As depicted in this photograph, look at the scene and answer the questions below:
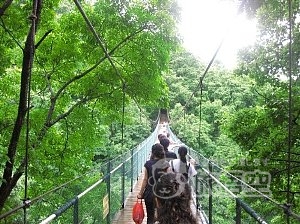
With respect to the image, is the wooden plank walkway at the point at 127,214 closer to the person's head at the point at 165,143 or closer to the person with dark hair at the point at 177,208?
the person's head at the point at 165,143

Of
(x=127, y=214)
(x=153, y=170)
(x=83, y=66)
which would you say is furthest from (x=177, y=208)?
(x=83, y=66)

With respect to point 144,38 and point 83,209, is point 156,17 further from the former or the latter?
point 83,209

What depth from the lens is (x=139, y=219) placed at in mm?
3602

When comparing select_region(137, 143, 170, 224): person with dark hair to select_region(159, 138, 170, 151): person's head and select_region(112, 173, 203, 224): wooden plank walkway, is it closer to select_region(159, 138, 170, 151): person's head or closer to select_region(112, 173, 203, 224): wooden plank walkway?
select_region(112, 173, 203, 224): wooden plank walkway

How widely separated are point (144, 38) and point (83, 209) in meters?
4.96

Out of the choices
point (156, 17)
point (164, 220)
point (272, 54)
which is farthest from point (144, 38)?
point (164, 220)

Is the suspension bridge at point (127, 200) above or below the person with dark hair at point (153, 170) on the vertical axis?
below

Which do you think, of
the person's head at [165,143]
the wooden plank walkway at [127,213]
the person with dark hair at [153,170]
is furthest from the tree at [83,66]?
the person with dark hair at [153,170]

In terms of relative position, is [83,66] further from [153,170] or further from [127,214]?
[153,170]

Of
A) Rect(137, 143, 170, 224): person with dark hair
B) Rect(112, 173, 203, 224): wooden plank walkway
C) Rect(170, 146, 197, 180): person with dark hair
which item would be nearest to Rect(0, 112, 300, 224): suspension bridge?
Rect(112, 173, 203, 224): wooden plank walkway

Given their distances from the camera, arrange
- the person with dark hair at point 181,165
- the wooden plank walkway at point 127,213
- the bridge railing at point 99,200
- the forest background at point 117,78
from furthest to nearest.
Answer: the forest background at point 117,78, the wooden plank walkway at point 127,213, the person with dark hair at point 181,165, the bridge railing at point 99,200

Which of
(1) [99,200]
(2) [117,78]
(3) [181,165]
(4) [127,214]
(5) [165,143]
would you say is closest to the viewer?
(3) [181,165]

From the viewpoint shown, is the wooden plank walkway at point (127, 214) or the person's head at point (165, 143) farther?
the wooden plank walkway at point (127, 214)

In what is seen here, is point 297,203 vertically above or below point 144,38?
below
